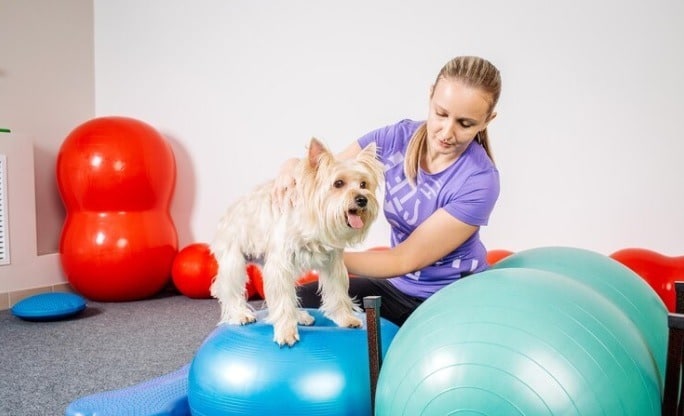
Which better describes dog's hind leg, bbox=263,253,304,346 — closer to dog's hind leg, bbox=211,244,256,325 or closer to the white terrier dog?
the white terrier dog

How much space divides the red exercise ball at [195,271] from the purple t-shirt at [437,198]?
2.17 m

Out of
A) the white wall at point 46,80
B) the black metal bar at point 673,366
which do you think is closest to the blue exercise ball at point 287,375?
the black metal bar at point 673,366

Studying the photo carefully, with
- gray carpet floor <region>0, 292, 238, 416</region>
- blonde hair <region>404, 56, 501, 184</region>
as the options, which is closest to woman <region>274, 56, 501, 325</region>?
blonde hair <region>404, 56, 501, 184</region>

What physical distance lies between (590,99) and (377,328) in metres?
2.43

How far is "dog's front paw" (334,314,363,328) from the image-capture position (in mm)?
1714

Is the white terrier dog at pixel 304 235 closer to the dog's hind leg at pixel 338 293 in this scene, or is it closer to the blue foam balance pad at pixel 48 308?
the dog's hind leg at pixel 338 293

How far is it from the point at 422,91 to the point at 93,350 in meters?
2.47

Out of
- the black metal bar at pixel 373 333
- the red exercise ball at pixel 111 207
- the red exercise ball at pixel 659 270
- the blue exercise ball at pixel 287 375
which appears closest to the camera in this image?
the black metal bar at pixel 373 333

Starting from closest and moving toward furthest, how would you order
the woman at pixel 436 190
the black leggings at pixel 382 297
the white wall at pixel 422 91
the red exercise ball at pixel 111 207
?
the woman at pixel 436 190
the black leggings at pixel 382 297
the white wall at pixel 422 91
the red exercise ball at pixel 111 207

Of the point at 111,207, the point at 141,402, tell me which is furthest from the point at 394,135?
the point at 111,207

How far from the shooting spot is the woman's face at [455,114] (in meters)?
1.69

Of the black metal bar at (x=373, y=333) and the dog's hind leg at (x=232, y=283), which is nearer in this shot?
the black metal bar at (x=373, y=333)

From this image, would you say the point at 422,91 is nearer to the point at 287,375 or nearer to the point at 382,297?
the point at 382,297

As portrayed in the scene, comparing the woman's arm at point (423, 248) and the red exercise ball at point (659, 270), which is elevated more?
the woman's arm at point (423, 248)
